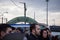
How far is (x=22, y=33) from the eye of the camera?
9031mm

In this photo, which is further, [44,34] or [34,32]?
[44,34]

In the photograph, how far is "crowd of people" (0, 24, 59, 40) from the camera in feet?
29.1

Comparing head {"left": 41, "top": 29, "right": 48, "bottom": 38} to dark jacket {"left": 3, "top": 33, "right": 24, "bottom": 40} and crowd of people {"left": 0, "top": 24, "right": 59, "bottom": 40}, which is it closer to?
crowd of people {"left": 0, "top": 24, "right": 59, "bottom": 40}

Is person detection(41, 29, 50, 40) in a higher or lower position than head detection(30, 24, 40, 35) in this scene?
lower

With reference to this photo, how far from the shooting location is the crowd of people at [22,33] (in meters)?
8.86

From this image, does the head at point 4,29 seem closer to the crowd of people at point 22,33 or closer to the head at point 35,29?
the crowd of people at point 22,33

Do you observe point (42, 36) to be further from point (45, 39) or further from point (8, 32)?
point (8, 32)

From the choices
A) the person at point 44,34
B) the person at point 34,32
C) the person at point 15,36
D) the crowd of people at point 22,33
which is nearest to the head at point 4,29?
the crowd of people at point 22,33

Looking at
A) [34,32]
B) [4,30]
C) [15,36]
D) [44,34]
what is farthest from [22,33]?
[44,34]

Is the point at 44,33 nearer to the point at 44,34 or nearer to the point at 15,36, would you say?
the point at 44,34

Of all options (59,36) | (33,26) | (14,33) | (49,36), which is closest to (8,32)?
(14,33)

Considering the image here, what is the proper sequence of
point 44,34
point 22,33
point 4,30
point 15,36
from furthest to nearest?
point 44,34, point 4,30, point 22,33, point 15,36

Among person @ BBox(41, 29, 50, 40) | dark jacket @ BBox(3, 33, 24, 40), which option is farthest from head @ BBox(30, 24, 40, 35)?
dark jacket @ BBox(3, 33, 24, 40)

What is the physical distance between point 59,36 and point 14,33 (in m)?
3.99
